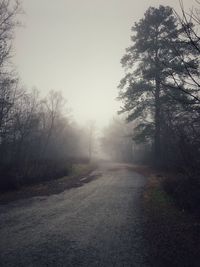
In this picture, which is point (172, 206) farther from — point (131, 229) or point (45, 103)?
point (45, 103)

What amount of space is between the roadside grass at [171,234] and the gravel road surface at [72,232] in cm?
32

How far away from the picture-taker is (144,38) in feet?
89.0

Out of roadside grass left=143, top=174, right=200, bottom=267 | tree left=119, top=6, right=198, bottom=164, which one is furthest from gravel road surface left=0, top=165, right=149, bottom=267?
tree left=119, top=6, right=198, bottom=164

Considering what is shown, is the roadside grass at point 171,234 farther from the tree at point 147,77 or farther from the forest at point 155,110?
the tree at point 147,77

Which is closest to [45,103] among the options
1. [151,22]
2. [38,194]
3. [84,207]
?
[151,22]

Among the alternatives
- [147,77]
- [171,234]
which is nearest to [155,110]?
[147,77]

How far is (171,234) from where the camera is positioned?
23.2 ft

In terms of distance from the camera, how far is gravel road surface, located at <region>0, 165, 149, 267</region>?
18.2 ft

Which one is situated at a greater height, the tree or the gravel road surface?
the tree

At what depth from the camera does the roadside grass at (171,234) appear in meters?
5.59

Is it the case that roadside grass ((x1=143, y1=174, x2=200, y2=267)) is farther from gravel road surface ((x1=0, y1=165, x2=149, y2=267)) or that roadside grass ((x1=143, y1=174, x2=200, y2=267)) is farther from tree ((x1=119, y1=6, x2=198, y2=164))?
tree ((x1=119, y1=6, x2=198, y2=164))

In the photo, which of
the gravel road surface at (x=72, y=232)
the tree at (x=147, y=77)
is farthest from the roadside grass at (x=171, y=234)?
the tree at (x=147, y=77)

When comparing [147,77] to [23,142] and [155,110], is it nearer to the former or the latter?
[155,110]

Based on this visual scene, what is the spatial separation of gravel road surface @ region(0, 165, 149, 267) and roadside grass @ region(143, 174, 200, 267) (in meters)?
0.32
